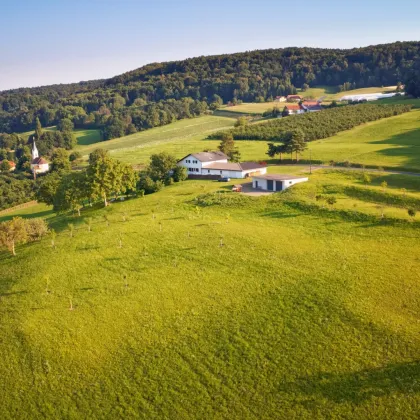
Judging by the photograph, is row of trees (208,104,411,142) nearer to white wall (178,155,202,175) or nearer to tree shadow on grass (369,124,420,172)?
tree shadow on grass (369,124,420,172)

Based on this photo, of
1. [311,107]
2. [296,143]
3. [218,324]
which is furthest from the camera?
[311,107]

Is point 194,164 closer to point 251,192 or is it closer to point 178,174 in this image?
point 178,174

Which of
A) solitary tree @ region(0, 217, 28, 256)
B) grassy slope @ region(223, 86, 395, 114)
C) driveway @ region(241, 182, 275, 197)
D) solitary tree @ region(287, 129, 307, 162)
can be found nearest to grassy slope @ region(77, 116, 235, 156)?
grassy slope @ region(223, 86, 395, 114)

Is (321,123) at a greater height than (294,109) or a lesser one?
lesser

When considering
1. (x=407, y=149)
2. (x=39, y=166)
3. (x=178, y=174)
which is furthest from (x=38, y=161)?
(x=407, y=149)

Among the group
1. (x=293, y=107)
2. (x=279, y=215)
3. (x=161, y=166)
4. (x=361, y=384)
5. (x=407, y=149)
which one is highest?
(x=293, y=107)
